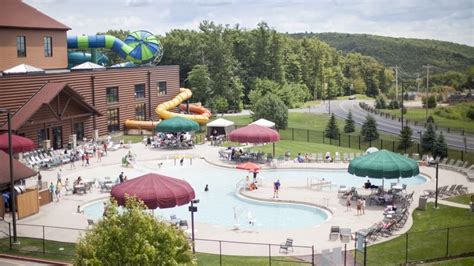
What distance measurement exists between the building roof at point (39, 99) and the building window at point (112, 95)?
702 cm

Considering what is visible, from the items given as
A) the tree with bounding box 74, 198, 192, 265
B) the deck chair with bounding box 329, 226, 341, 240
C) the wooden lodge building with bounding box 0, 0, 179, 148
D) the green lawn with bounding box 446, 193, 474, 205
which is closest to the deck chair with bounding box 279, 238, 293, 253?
the deck chair with bounding box 329, 226, 341, 240

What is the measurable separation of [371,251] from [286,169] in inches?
724

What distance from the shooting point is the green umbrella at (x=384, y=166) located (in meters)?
28.8

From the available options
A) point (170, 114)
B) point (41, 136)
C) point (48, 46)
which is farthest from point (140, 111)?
point (41, 136)

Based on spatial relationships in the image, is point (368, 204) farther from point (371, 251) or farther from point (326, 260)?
point (326, 260)

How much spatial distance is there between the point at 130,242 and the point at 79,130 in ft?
133

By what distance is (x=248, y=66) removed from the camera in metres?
99.2

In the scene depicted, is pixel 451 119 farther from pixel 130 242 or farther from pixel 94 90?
pixel 130 242

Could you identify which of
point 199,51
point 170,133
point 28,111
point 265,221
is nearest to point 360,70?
point 199,51

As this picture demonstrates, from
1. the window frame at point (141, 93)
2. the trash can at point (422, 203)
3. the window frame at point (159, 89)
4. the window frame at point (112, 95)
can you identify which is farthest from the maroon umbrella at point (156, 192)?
the window frame at point (159, 89)

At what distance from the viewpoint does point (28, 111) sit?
4362 cm

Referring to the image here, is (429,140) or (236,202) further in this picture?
(429,140)

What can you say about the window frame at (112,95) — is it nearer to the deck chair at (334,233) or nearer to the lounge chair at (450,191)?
the lounge chair at (450,191)

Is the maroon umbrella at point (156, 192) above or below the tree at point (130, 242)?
below
